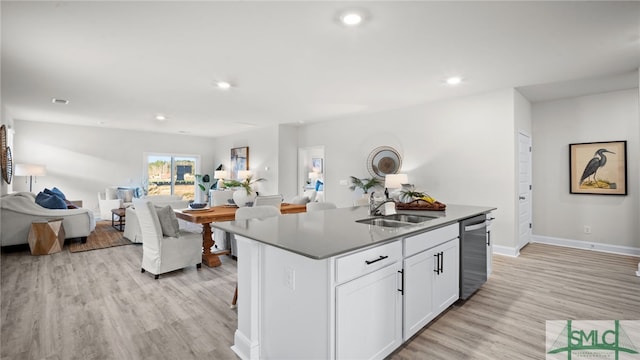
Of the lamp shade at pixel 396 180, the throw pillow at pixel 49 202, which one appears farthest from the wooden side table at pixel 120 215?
the lamp shade at pixel 396 180

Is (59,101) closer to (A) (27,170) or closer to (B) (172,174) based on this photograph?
(A) (27,170)

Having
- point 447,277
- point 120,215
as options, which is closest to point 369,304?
point 447,277

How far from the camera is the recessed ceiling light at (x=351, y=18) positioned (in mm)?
2345

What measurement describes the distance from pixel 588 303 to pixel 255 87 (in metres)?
4.45

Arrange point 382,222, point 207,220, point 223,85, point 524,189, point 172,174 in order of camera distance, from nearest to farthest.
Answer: point 382,222
point 207,220
point 223,85
point 524,189
point 172,174

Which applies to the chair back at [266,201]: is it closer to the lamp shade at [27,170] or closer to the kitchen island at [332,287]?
the kitchen island at [332,287]

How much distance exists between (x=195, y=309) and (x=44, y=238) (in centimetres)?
354

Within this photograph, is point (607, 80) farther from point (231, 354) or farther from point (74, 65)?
point (74, 65)

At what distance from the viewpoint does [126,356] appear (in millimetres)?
1970

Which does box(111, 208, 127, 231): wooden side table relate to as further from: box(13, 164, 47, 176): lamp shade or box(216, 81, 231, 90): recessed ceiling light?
box(216, 81, 231, 90): recessed ceiling light

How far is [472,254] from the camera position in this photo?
2791 millimetres

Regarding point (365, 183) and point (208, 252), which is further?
point (365, 183)

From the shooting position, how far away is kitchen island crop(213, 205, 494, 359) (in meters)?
1.51

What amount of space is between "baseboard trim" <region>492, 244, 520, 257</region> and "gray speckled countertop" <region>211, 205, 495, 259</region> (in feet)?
7.58
